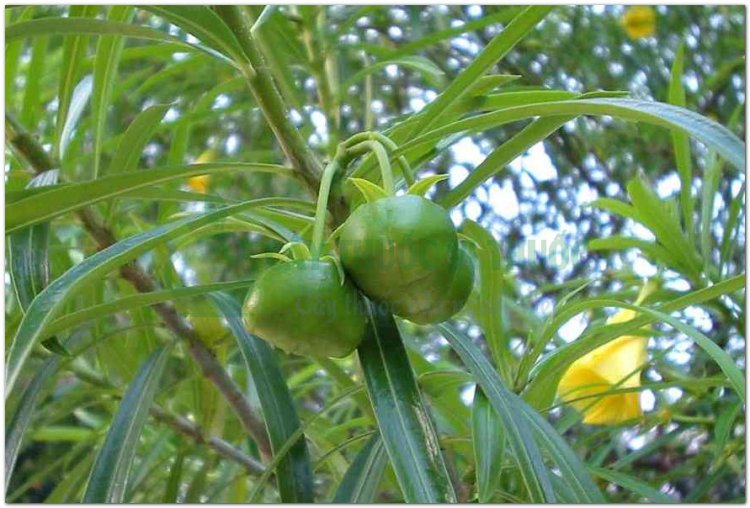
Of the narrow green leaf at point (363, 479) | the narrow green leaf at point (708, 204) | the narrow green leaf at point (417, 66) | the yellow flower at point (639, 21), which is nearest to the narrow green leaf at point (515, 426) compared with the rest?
the narrow green leaf at point (363, 479)

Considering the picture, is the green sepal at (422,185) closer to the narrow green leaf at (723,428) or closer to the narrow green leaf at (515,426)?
the narrow green leaf at (515,426)

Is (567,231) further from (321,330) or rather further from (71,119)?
(321,330)

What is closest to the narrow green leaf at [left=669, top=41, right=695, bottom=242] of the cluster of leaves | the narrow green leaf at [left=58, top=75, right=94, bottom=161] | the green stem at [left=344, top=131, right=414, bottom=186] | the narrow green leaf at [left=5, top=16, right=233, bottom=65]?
the cluster of leaves

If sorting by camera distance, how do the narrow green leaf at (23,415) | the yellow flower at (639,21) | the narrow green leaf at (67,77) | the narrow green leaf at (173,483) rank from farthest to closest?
1. the yellow flower at (639,21)
2. the narrow green leaf at (173,483)
3. the narrow green leaf at (67,77)
4. the narrow green leaf at (23,415)

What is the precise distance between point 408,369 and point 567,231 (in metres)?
1.16

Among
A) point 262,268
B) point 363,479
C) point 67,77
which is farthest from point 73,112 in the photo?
point 363,479

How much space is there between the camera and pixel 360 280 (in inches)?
21.4

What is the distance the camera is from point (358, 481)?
676 mm

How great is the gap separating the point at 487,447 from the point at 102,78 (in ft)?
1.38

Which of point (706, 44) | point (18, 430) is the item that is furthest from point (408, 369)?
point (706, 44)

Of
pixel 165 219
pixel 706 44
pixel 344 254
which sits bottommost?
Answer: pixel 344 254

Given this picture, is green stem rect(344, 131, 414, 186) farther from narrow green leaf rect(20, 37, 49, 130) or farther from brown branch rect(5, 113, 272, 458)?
narrow green leaf rect(20, 37, 49, 130)

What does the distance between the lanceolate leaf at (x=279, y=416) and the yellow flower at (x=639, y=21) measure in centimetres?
108

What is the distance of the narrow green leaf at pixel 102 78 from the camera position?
779 mm
